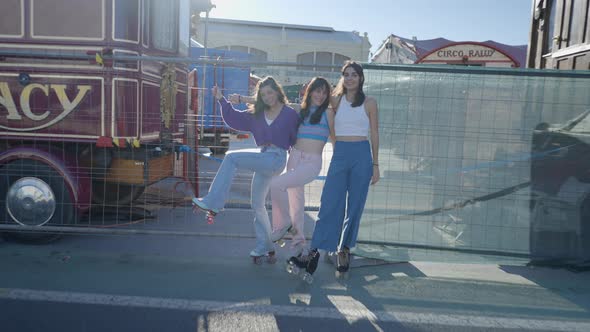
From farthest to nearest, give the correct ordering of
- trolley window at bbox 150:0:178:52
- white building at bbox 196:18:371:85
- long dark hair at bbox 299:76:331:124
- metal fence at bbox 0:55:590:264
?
white building at bbox 196:18:371:85
trolley window at bbox 150:0:178:52
metal fence at bbox 0:55:590:264
long dark hair at bbox 299:76:331:124

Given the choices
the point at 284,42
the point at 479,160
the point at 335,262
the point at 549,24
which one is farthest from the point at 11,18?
the point at 284,42

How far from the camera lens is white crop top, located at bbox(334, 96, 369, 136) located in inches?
172

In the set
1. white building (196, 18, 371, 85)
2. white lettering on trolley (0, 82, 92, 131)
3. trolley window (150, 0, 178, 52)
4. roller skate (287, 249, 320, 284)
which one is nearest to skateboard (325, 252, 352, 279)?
roller skate (287, 249, 320, 284)

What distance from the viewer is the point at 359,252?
5043 mm

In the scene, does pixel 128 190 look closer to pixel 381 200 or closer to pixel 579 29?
pixel 381 200

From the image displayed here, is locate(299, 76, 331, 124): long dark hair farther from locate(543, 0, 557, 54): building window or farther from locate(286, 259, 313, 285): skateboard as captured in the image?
locate(543, 0, 557, 54): building window

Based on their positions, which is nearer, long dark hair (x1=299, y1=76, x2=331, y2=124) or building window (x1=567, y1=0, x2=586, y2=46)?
long dark hair (x1=299, y1=76, x2=331, y2=124)

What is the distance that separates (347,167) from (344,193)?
0.24 m

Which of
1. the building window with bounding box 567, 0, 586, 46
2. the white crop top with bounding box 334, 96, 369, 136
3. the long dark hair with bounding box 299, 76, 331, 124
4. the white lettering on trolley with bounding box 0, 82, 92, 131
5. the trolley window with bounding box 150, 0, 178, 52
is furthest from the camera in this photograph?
the building window with bounding box 567, 0, 586, 46

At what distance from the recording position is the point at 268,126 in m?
4.55

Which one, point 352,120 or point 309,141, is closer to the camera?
point 352,120

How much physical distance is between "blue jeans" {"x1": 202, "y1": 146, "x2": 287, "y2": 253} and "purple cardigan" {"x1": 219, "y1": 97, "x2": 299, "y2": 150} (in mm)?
88

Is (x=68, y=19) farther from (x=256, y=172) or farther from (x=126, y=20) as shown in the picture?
(x=256, y=172)

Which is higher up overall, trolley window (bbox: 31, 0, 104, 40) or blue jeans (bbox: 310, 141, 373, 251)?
trolley window (bbox: 31, 0, 104, 40)
